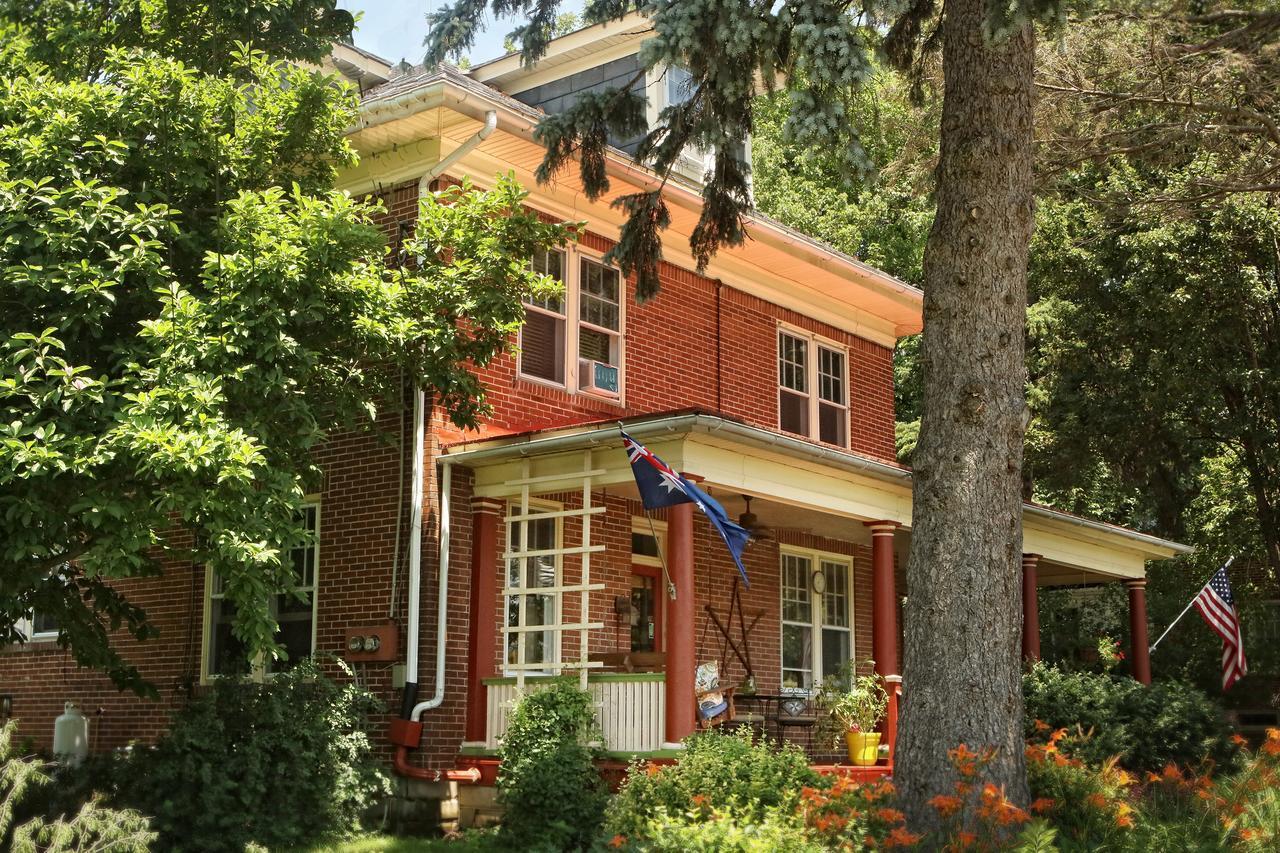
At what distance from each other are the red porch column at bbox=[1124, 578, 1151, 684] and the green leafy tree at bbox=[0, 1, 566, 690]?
1127 centimetres

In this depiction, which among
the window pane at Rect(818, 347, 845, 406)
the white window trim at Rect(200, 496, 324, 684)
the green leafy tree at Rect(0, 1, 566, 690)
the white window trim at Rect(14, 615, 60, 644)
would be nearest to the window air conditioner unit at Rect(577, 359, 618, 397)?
the white window trim at Rect(200, 496, 324, 684)

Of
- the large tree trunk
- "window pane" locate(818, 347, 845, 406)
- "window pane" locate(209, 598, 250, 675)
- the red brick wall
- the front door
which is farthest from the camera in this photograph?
"window pane" locate(818, 347, 845, 406)

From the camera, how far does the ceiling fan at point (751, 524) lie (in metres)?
14.2

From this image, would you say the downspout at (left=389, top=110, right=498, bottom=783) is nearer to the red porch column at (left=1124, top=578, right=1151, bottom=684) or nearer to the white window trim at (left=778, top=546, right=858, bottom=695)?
the white window trim at (left=778, top=546, right=858, bottom=695)

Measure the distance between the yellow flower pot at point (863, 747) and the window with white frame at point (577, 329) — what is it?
14.9 ft

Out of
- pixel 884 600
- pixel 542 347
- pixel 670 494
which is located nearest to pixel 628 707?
pixel 670 494

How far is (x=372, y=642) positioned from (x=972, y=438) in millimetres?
6141

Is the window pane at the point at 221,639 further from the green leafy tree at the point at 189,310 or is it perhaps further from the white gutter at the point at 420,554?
the green leafy tree at the point at 189,310

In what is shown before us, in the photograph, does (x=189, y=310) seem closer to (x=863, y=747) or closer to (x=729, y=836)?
(x=729, y=836)

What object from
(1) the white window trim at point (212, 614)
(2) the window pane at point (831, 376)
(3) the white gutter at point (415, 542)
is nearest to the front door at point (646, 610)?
(3) the white gutter at point (415, 542)

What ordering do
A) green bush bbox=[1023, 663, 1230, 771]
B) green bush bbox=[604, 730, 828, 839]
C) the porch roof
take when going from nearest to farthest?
green bush bbox=[604, 730, 828, 839] → the porch roof → green bush bbox=[1023, 663, 1230, 771]

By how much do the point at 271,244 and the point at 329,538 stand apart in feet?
15.0

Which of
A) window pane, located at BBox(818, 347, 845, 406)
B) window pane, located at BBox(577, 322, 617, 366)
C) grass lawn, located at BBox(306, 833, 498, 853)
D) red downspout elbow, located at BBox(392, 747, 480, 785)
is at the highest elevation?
window pane, located at BBox(818, 347, 845, 406)

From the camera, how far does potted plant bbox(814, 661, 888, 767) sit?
1391 cm
